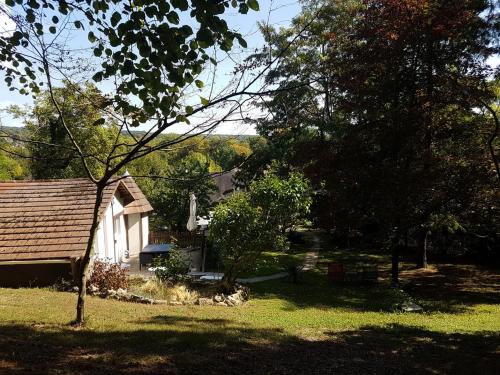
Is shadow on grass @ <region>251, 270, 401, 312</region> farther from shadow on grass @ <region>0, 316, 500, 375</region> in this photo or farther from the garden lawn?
shadow on grass @ <region>0, 316, 500, 375</region>

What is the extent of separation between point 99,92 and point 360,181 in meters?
12.3

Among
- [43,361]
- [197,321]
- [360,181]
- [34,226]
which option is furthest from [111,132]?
[43,361]

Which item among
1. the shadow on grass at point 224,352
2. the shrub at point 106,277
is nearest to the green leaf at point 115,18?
the shadow on grass at point 224,352

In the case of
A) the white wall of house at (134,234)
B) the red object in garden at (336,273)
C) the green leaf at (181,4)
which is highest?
the green leaf at (181,4)

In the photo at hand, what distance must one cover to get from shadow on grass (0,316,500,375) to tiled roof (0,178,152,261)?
569 cm

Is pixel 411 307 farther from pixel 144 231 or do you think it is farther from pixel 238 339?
pixel 144 231

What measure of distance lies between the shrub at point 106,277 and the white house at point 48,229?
0.61m

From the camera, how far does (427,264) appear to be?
75.6ft

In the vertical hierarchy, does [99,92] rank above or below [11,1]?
below

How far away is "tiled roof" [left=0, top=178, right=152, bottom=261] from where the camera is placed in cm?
1355

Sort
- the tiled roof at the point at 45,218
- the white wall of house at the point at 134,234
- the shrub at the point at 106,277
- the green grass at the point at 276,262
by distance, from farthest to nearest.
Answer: the white wall of house at the point at 134,234
the green grass at the point at 276,262
the tiled roof at the point at 45,218
the shrub at the point at 106,277

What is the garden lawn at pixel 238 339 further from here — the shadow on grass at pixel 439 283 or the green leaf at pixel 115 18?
the green leaf at pixel 115 18

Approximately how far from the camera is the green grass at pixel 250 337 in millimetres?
6109

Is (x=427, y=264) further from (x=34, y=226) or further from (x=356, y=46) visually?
(x=34, y=226)
